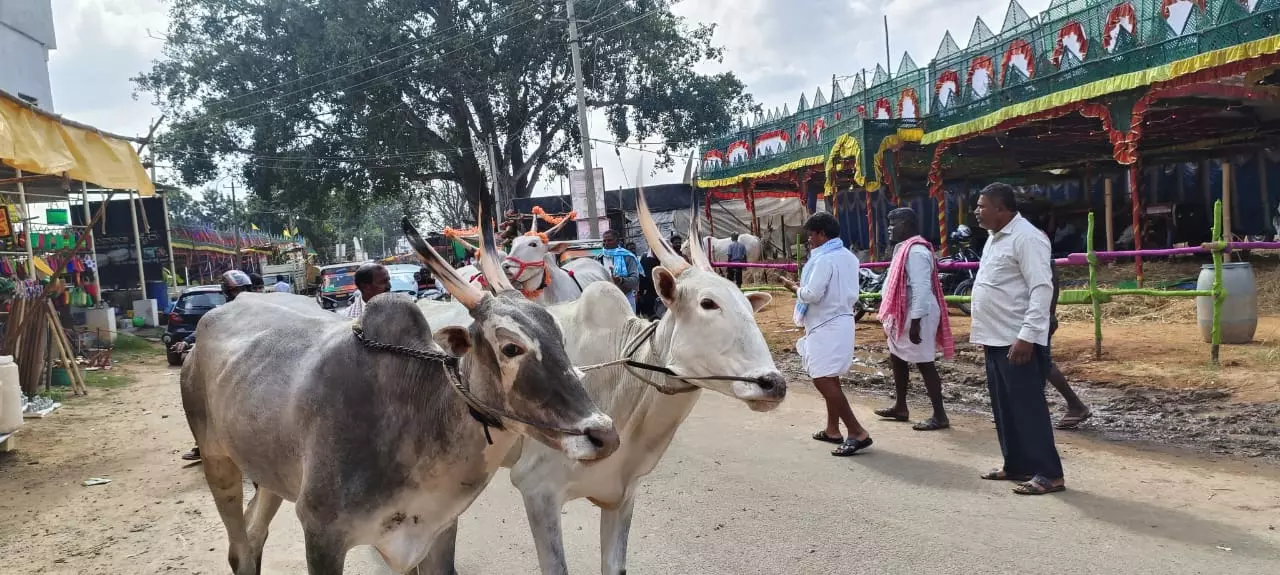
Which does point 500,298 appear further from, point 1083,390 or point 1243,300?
point 1243,300

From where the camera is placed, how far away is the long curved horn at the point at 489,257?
2650mm

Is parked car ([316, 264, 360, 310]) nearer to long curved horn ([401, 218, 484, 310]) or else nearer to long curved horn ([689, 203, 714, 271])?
long curved horn ([689, 203, 714, 271])

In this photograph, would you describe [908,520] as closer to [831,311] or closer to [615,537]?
[831,311]

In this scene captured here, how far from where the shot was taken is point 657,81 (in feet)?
96.9

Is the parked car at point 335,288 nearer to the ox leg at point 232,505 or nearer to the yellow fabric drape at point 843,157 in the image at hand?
the yellow fabric drape at point 843,157

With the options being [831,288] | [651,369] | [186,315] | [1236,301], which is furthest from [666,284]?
[186,315]

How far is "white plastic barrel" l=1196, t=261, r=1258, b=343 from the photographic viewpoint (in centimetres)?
866

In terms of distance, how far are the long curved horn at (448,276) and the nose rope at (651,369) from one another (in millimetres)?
828

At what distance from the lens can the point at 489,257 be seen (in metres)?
2.67

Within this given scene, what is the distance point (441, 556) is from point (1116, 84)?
11.9 m

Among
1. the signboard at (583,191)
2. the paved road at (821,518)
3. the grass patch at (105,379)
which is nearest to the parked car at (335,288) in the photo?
the grass patch at (105,379)

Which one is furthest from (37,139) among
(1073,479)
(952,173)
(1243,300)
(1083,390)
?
(952,173)

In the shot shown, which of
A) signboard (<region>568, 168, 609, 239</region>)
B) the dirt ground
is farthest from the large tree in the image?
the dirt ground

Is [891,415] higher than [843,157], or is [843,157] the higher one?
[843,157]
